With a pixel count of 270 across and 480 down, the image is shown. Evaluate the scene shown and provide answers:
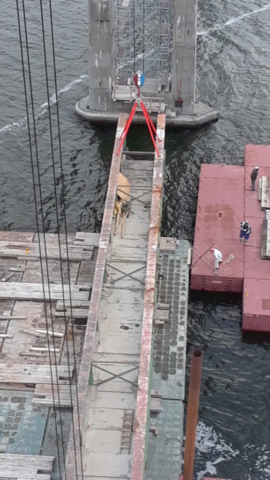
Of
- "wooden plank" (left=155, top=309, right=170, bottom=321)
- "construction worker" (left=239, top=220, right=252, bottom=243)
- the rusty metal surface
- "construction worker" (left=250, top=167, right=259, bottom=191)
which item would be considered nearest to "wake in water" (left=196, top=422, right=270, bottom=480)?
the rusty metal surface

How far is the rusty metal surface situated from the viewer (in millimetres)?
19578

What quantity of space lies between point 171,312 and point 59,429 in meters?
8.68

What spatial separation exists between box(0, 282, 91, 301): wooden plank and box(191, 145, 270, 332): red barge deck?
573 cm

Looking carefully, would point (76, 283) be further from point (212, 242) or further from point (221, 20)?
point (221, 20)

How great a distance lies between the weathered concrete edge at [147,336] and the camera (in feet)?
76.7

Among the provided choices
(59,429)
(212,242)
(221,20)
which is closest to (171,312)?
(212,242)

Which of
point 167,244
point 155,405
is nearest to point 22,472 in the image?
point 155,405

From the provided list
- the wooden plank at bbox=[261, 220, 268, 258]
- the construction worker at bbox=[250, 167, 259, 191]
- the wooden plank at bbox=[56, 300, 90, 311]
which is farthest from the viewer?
the construction worker at bbox=[250, 167, 259, 191]

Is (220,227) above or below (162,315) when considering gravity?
above

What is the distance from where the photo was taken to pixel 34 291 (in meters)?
34.0

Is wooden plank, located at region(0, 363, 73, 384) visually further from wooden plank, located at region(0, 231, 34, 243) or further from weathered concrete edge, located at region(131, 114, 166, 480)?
wooden plank, located at region(0, 231, 34, 243)

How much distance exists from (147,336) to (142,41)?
129ft

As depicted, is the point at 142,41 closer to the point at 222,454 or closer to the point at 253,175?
the point at 253,175

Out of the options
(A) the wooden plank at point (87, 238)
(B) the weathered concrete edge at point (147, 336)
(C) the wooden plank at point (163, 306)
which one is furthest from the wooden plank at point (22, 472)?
(A) the wooden plank at point (87, 238)
